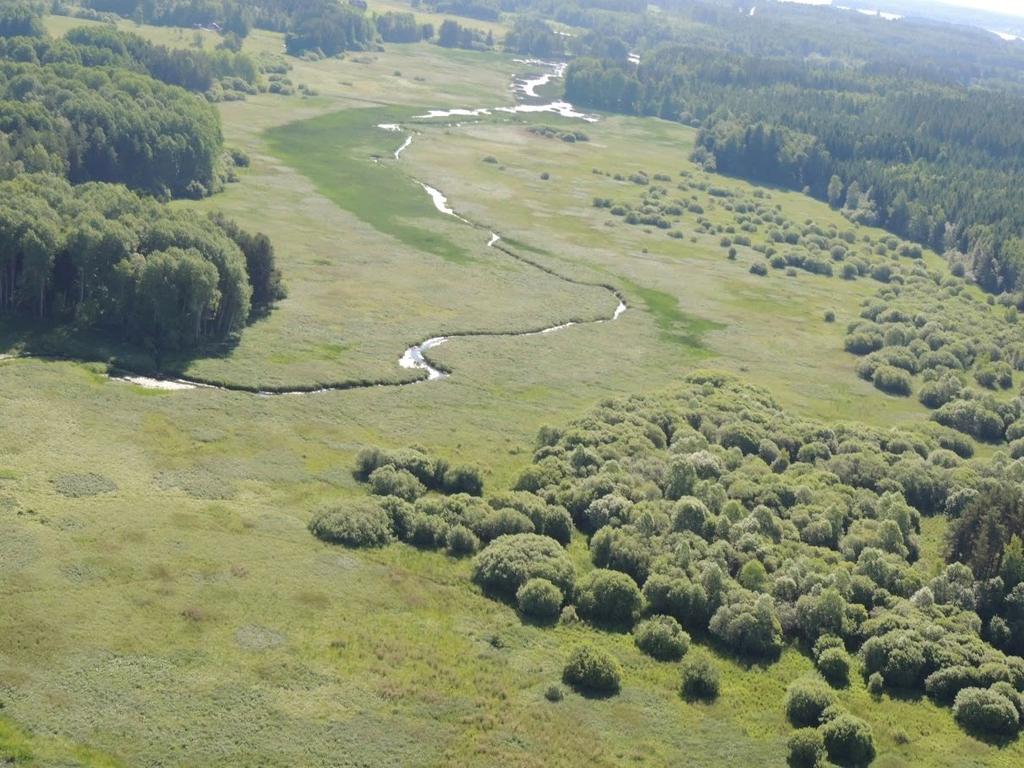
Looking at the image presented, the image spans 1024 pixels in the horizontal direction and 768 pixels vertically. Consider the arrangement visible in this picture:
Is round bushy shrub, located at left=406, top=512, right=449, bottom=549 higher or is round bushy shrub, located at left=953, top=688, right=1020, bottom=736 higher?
round bushy shrub, located at left=953, top=688, right=1020, bottom=736

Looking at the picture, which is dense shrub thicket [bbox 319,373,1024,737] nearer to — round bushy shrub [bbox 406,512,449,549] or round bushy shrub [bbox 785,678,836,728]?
round bushy shrub [bbox 785,678,836,728]

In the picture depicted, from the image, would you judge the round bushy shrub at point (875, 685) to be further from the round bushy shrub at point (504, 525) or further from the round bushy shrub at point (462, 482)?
the round bushy shrub at point (462, 482)

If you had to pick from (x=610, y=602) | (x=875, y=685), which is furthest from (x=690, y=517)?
(x=875, y=685)

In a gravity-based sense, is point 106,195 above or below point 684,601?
above

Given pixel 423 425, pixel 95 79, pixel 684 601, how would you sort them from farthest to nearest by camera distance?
pixel 95 79
pixel 423 425
pixel 684 601

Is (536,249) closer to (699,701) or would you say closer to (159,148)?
(159,148)

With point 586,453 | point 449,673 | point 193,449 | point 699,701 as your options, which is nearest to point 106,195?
point 193,449

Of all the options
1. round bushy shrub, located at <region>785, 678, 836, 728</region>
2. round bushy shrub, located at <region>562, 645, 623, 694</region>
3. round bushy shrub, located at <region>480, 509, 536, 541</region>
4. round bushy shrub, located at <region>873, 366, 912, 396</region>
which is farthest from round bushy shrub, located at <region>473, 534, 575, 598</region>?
round bushy shrub, located at <region>873, 366, 912, 396</region>
